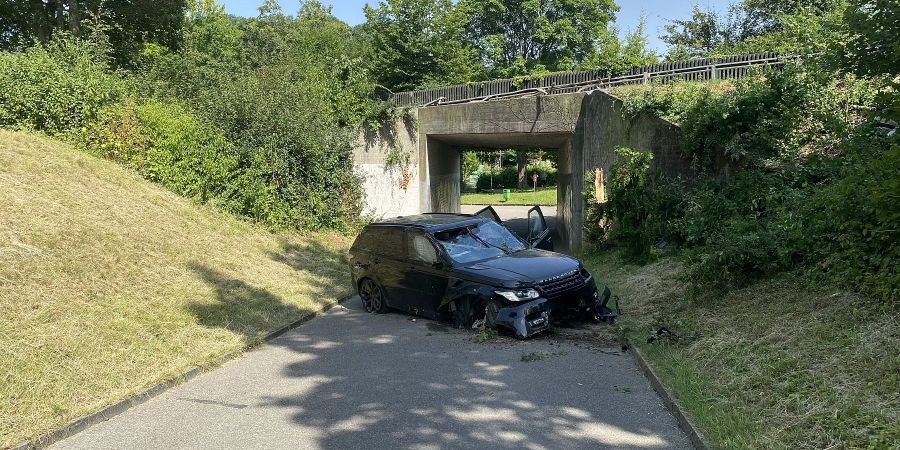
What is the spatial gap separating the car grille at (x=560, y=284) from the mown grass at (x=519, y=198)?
32176 mm

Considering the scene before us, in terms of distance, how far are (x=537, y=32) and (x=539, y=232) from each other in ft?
116

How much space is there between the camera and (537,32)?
46156mm

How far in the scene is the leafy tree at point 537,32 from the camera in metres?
46.3

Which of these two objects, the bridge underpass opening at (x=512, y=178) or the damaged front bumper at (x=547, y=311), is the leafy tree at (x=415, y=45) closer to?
the bridge underpass opening at (x=512, y=178)

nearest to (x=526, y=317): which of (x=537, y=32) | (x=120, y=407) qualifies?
(x=120, y=407)

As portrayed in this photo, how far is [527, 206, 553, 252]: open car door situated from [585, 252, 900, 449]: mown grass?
207 inches

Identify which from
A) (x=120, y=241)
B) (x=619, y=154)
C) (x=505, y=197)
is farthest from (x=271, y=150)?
(x=505, y=197)

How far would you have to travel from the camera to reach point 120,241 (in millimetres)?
10055

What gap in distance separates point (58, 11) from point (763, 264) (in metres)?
26.1

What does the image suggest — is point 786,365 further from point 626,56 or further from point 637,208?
point 626,56

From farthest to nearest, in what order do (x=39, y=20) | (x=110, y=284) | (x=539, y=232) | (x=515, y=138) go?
1. (x=39, y=20)
2. (x=515, y=138)
3. (x=539, y=232)
4. (x=110, y=284)

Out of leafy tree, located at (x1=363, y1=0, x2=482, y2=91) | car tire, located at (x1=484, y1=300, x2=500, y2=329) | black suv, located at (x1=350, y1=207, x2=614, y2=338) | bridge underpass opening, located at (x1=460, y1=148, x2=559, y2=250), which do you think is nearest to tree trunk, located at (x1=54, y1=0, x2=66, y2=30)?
leafy tree, located at (x1=363, y1=0, x2=482, y2=91)

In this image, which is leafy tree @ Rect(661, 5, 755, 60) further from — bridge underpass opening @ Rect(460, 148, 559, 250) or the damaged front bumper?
the damaged front bumper

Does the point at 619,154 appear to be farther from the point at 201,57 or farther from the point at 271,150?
the point at 201,57
